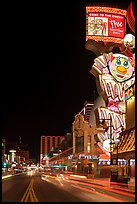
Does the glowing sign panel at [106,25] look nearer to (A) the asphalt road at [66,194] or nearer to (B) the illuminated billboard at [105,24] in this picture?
(B) the illuminated billboard at [105,24]

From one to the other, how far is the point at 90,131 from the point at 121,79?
5602 cm

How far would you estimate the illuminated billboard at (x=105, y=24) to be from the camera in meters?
69.4

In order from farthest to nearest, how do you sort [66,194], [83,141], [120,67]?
[83,141] < [120,67] < [66,194]

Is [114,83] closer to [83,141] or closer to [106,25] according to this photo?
[106,25]

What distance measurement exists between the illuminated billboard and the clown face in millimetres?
4473

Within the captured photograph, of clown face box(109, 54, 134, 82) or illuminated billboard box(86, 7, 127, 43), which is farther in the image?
illuminated billboard box(86, 7, 127, 43)

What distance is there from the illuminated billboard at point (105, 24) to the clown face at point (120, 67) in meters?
4.47

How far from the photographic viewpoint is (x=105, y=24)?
70.1 meters

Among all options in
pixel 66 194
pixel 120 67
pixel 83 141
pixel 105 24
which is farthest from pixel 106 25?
pixel 83 141

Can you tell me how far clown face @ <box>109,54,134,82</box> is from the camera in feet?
211

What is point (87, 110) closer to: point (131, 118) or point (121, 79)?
point (121, 79)

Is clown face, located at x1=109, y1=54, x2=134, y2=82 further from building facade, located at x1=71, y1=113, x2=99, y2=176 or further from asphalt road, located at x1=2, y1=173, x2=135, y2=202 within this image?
building facade, located at x1=71, y1=113, x2=99, y2=176

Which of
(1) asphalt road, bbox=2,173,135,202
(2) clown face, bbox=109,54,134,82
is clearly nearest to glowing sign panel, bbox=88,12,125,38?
(2) clown face, bbox=109,54,134,82

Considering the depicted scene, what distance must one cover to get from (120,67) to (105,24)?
968cm
